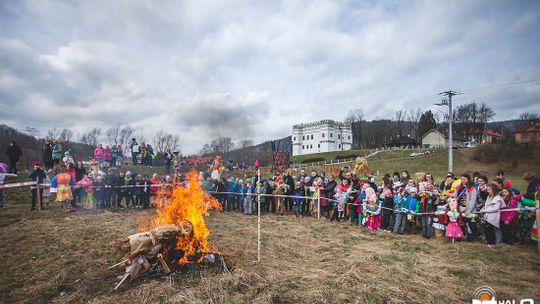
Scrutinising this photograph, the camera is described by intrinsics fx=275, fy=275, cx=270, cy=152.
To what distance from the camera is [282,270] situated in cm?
683

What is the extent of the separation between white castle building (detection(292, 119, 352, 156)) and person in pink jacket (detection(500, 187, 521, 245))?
9080 centimetres

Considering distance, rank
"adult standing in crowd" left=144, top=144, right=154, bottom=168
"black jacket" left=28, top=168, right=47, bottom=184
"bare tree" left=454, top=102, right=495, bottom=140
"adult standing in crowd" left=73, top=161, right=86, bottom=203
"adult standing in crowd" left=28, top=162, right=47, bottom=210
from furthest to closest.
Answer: "bare tree" left=454, top=102, right=495, bottom=140, "adult standing in crowd" left=144, top=144, right=154, bottom=168, "adult standing in crowd" left=73, top=161, right=86, bottom=203, "black jacket" left=28, top=168, right=47, bottom=184, "adult standing in crowd" left=28, top=162, right=47, bottom=210

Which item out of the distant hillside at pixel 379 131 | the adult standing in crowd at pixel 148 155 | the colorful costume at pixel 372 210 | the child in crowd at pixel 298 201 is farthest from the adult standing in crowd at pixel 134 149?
the distant hillside at pixel 379 131

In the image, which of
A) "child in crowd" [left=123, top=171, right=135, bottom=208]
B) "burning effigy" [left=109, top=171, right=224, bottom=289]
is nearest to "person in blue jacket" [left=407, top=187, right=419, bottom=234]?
"burning effigy" [left=109, top=171, right=224, bottom=289]

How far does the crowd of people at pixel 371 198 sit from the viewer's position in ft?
30.0

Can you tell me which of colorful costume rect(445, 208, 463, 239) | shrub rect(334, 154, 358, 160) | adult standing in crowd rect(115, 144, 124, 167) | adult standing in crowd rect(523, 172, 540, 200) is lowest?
colorful costume rect(445, 208, 463, 239)

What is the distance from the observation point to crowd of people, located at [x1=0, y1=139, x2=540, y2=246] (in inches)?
360

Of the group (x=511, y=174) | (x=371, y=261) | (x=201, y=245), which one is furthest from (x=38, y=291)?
(x=511, y=174)

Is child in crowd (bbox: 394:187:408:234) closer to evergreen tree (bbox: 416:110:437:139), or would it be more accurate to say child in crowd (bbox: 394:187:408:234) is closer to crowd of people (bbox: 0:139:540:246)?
crowd of people (bbox: 0:139:540:246)

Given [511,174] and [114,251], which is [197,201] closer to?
[114,251]

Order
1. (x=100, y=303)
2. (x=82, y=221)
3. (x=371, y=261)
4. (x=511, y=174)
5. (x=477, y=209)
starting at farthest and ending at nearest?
(x=511, y=174) → (x=82, y=221) → (x=477, y=209) → (x=371, y=261) → (x=100, y=303)

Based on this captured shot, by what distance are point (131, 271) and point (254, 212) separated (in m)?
11.2

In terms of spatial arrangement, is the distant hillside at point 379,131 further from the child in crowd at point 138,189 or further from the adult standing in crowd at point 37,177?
the adult standing in crowd at point 37,177

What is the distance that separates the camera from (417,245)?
30.5 feet
